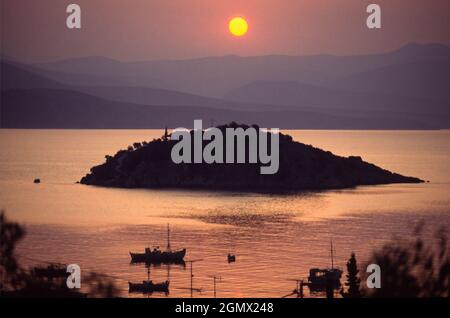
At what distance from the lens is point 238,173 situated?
142 m

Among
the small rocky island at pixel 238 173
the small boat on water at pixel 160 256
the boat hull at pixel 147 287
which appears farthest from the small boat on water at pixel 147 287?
the small rocky island at pixel 238 173

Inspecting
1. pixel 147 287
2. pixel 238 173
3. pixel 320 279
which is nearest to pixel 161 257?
pixel 147 287

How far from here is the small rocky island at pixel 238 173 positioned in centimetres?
13862

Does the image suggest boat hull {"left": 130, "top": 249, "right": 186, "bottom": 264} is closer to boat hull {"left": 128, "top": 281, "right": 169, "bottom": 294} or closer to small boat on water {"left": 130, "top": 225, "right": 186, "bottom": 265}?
small boat on water {"left": 130, "top": 225, "right": 186, "bottom": 265}

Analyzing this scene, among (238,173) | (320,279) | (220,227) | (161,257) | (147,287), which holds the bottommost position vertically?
(147,287)

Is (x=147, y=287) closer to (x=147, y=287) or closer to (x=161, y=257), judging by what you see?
(x=147, y=287)

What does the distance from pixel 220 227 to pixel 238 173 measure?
165ft

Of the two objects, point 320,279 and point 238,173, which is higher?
point 238,173

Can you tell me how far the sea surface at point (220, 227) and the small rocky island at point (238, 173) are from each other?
4996 millimetres

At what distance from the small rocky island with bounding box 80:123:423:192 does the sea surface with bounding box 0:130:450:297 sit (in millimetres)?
4996

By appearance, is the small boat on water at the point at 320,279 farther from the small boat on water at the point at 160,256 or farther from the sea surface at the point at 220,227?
the small boat on water at the point at 160,256
